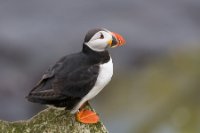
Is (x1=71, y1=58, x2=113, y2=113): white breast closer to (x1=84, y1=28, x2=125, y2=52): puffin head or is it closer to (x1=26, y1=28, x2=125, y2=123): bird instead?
(x1=26, y1=28, x2=125, y2=123): bird

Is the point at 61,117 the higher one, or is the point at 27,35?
the point at 61,117

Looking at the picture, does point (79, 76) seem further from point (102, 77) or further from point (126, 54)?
point (126, 54)

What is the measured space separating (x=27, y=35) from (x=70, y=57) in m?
9.13

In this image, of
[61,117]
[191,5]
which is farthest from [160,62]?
[61,117]

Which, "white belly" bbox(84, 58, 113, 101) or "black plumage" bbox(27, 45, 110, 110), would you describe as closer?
"black plumage" bbox(27, 45, 110, 110)

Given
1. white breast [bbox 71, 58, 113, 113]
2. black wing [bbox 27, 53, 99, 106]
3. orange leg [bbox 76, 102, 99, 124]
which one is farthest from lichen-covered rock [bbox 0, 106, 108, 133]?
black wing [bbox 27, 53, 99, 106]

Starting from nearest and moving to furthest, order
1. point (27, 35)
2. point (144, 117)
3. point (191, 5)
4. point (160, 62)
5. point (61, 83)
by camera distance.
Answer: point (61, 83), point (144, 117), point (160, 62), point (27, 35), point (191, 5)

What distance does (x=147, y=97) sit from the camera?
9.77 metres

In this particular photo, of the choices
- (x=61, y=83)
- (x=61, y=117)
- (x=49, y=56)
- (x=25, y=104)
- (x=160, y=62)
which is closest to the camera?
(x=61, y=83)

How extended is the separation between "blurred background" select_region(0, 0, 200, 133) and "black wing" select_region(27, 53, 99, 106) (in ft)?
13.0

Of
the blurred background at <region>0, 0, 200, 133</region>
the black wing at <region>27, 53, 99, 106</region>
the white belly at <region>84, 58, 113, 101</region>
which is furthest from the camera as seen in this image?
the blurred background at <region>0, 0, 200, 133</region>

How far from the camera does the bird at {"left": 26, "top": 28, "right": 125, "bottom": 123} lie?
4312 millimetres

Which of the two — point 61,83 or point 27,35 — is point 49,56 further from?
point 61,83

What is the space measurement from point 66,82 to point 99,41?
16.7 inches
